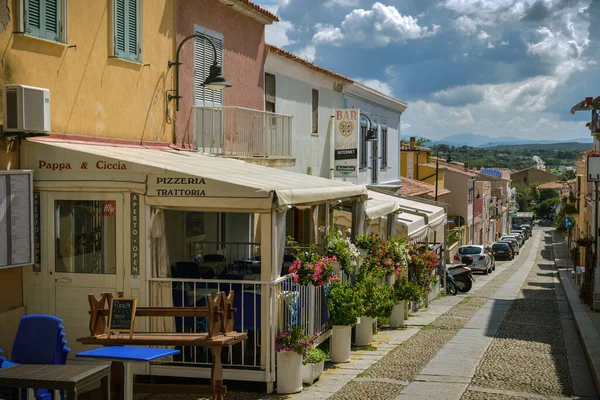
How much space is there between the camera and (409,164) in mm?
53938

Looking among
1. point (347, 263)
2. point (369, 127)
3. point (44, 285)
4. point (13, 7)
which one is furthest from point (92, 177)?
point (369, 127)

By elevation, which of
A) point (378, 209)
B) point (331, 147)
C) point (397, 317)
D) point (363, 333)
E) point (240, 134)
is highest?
point (331, 147)

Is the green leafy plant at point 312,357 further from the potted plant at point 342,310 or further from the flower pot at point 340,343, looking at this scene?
the flower pot at point 340,343

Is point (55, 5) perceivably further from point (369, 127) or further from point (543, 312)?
point (369, 127)

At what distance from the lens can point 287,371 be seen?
8.94 meters

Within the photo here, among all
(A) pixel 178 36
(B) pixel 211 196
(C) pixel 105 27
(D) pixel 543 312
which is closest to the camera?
(B) pixel 211 196

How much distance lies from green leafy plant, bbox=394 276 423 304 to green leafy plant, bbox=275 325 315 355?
7068 mm

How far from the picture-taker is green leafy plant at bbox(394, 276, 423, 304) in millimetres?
15820

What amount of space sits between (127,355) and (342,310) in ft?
15.6

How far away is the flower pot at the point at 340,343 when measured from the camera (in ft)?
36.8

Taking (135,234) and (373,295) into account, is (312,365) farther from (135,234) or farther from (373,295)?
(135,234)

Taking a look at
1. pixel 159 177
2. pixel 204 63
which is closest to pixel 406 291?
pixel 204 63

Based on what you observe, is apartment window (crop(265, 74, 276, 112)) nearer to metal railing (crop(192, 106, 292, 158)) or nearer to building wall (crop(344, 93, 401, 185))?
metal railing (crop(192, 106, 292, 158))

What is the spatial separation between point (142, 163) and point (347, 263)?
332 centimetres
